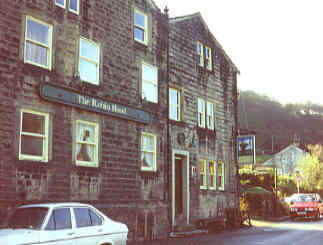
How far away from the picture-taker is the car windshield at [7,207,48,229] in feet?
33.4

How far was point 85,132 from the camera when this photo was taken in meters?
17.1

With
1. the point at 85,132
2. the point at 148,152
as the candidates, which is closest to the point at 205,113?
the point at 148,152

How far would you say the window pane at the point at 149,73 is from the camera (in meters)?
20.9

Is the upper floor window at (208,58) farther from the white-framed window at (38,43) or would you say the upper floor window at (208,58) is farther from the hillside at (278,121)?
the hillside at (278,121)

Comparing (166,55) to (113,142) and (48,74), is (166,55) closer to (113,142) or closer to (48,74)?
(113,142)

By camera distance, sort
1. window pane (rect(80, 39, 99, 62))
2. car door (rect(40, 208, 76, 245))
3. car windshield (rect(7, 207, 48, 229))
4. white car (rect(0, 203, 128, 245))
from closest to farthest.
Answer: white car (rect(0, 203, 128, 245)) → car door (rect(40, 208, 76, 245)) → car windshield (rect(7, 207, 48, 229)) → window pane (rect(80, 39, 99, 62))

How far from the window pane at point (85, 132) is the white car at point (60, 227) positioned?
5.82 meters

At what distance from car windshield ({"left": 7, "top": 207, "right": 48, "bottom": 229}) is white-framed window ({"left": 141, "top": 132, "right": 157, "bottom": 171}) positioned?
31.0ft

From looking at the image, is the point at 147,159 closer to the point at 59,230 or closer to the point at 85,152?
the point at 85,152

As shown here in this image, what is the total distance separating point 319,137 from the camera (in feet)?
314

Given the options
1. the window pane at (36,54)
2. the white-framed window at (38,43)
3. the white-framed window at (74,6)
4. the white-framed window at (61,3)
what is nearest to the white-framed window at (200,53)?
the white-framed window at (74,6)

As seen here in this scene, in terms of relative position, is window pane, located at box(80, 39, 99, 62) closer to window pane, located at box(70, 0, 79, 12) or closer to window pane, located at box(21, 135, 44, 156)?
window pane, located at box(70, 0, 79, 12)

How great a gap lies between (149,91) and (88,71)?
4190 millimetres

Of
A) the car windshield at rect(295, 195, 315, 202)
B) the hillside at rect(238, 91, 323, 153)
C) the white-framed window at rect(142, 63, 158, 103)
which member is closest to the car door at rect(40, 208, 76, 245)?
the white-framed window at rect(142, 63, 158, 103)
